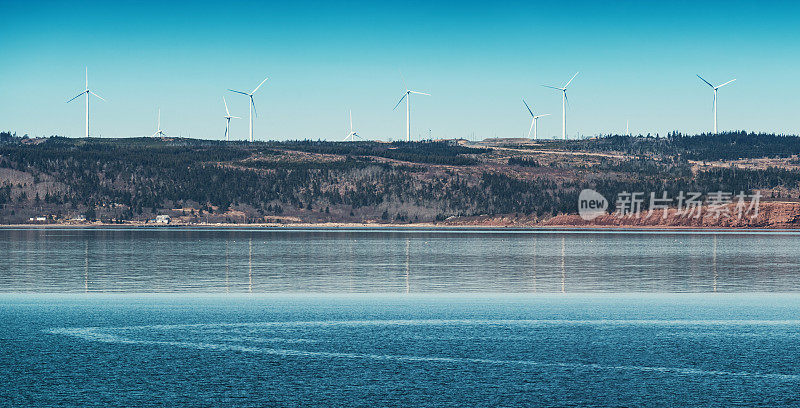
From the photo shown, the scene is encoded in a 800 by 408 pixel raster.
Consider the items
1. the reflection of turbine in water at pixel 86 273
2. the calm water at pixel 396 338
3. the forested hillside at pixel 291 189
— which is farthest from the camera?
the forested hillside at pixel 291 189

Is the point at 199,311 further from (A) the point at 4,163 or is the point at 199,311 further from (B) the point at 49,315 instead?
(A) the point at 4,163

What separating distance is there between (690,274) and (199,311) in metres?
24.1

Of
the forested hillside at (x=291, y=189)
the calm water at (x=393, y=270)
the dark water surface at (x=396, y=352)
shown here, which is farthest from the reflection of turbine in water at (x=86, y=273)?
the forested hillside at (x=291, y=189)

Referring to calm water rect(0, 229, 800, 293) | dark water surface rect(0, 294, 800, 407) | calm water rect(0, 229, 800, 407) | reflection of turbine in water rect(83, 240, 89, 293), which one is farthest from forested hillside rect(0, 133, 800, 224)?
dark water surface rect(0, 294, 800, 407)

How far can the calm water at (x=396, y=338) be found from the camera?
16.2m

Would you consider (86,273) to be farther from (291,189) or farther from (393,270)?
(291,189)

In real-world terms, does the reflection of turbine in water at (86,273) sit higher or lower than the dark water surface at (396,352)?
higher

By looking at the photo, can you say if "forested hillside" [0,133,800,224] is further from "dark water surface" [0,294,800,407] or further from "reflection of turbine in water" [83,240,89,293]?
"dark water surface" [0,294,800,407]

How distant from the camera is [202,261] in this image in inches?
1946

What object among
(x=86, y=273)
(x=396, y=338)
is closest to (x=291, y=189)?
(x=86, y=273)

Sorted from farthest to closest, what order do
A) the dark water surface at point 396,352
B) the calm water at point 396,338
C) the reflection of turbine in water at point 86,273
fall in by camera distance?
the reflection of turbine in water at point 86,273 → the calm water at point 396,338 → the dark water surface at point 396,352

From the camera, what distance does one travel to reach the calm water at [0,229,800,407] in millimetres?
16250

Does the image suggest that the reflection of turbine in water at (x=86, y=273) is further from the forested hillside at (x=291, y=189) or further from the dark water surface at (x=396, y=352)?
the forested hillside at (x=291, y=189)

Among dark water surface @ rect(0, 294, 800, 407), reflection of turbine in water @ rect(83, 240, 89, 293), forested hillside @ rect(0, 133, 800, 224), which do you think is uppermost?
forested hillside @ rect(0, 133, 800, 224)
